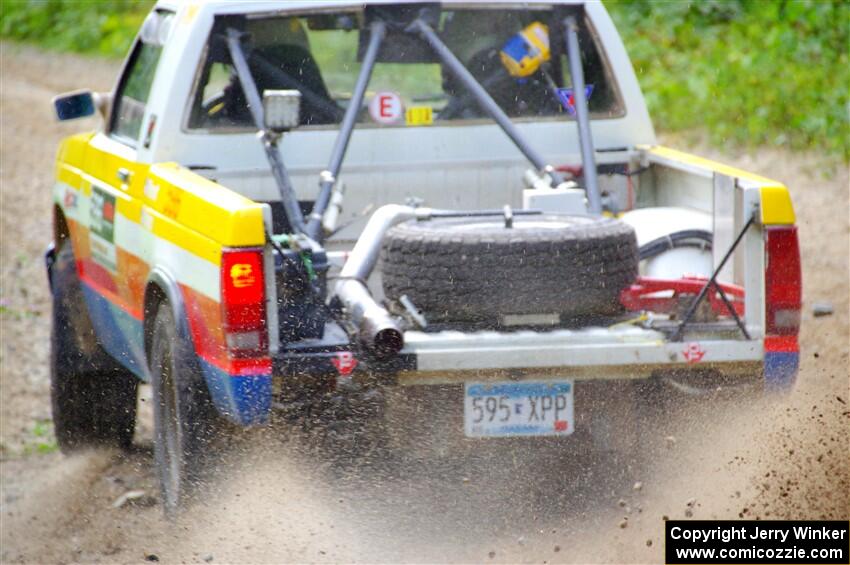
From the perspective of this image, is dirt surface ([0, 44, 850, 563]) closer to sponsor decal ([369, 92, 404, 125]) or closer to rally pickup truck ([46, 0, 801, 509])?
rally pickup truck ([46, 0, 801, 509])

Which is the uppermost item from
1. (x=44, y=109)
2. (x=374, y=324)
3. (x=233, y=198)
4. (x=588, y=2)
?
(x=588, y=2)

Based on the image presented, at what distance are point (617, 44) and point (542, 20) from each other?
0.35 m

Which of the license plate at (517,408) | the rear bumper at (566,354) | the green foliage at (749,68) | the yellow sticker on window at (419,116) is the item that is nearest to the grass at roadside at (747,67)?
the green foliage at (749,68)

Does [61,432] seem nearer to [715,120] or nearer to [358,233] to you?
[358,233]

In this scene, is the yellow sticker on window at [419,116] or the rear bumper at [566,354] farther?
the yellow sticker on window at [419,116]

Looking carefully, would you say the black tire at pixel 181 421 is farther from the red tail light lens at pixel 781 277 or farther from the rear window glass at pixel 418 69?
the red tail light lens at pixel 781 277

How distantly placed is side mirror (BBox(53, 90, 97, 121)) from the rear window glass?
0.84m

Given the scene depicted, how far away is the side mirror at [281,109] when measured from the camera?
534 cm

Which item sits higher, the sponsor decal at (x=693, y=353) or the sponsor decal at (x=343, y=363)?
the sponsor decal at (x=343, y=363)

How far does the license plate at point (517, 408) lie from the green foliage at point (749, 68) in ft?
26.2

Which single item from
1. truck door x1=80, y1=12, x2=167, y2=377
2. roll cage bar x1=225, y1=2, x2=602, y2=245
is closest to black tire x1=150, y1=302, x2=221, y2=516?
truck door x1=80, y1=12, x2=167, y2=377

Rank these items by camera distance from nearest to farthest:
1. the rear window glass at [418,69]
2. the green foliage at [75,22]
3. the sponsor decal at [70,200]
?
the rear window glass at [418,69], the sponsor decal at [70,200], the green foliage at [75,22]

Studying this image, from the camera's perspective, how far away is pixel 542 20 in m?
6.35

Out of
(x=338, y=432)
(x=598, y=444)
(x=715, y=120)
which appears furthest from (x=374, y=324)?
(x=715, y=120)
